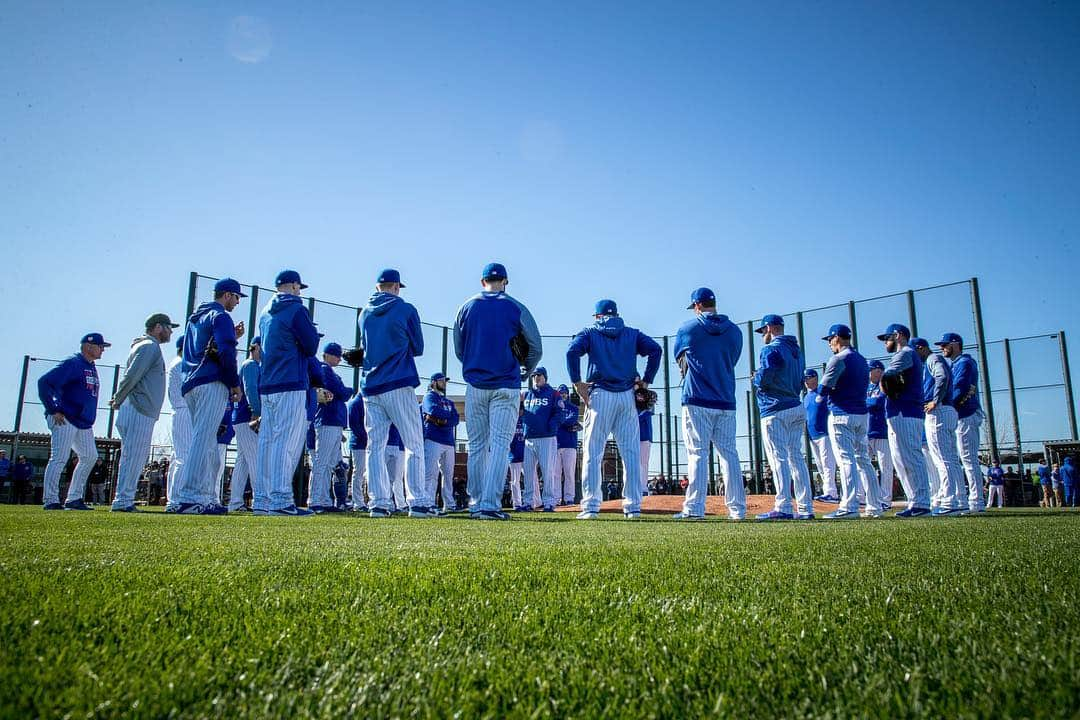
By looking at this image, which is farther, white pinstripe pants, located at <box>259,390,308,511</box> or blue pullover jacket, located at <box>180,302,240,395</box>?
blue pullover jacket, located at <box>180,302,240,395</box>

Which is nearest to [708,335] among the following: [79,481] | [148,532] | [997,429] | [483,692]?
[148,532]

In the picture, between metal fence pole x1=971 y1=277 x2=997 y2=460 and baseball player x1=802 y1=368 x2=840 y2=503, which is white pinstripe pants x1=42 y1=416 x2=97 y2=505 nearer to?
baseball player x1=802 y1=368 x2=840 y2=503

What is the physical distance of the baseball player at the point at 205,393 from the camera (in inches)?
272

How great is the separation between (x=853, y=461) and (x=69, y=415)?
10439mm

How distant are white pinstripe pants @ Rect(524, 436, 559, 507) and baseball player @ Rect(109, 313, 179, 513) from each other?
6.85m

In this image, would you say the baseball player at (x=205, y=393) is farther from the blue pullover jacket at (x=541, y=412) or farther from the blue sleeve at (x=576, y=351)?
the blue pullover jacket at (x=541, y=412)

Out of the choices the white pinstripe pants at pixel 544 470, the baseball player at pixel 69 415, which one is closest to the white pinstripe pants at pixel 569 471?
the white pinstripe pants at pixel 544 470

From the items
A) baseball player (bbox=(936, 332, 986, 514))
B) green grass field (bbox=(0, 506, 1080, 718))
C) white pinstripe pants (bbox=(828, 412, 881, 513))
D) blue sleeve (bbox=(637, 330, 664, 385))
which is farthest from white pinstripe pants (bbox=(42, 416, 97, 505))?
baseball player (bbox=(936, 332, 986, 514))

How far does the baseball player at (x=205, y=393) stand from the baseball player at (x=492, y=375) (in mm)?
2611

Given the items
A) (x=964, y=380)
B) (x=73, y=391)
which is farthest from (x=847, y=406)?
(x=73, y=391)

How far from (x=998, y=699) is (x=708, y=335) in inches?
256

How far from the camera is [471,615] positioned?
1474 mm

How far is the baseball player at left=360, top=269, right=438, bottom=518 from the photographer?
21.5 ft

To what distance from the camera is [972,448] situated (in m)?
8.74
